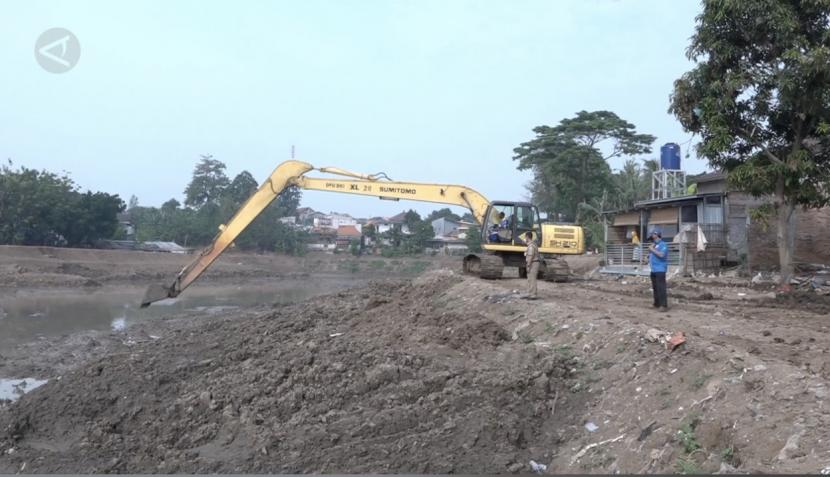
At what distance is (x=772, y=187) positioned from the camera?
41.5ft

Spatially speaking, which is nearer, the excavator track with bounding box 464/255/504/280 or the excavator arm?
the excavator arm

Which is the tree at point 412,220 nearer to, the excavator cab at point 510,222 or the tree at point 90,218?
the tree at point 90,218

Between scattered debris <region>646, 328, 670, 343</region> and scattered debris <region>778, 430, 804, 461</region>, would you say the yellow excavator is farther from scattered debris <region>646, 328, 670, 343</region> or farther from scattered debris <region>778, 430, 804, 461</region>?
scattered debris <region>778, 430, 804, 461</region>

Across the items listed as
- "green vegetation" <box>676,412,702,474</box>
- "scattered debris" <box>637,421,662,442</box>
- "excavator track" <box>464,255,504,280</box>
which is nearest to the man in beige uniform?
"excavator track" <box>464,255,504,280</box>

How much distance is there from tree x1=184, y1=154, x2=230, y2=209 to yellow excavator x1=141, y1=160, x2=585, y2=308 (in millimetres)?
57710

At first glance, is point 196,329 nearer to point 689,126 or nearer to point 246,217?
point 246,217

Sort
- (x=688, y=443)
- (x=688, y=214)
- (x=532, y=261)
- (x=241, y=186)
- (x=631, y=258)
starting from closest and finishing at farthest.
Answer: (x=688, y=443) → (x=532, y=261) → (x=688, y=214) → (x=631, y=258) → (x=241, y=186)

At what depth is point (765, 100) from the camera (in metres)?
12.6

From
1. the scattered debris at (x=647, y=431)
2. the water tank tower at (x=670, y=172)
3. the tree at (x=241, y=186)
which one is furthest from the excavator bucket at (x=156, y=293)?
the tree at (x=241, y=186)

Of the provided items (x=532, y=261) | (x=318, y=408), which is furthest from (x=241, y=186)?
(x=318, y=408)

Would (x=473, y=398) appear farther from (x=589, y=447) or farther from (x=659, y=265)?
(x=659, y=265)

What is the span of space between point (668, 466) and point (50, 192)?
47.6m

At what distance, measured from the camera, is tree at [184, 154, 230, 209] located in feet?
235

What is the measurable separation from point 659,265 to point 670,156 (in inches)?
650
